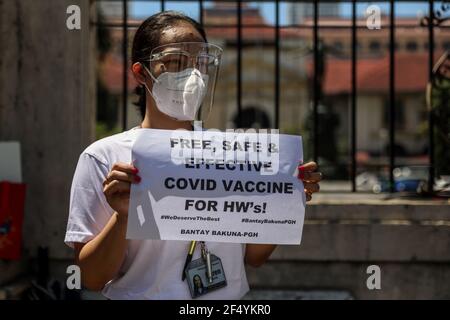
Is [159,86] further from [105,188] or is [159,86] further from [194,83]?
[105,188]

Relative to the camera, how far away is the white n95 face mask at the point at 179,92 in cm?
192

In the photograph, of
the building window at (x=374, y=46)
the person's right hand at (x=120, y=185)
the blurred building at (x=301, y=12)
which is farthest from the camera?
the building window at (x=374, y=46)

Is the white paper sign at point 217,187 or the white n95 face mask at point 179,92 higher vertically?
the white n95 face mask at point 179,92

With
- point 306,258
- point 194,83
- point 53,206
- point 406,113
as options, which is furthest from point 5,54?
point 406,113

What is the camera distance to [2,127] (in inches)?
162

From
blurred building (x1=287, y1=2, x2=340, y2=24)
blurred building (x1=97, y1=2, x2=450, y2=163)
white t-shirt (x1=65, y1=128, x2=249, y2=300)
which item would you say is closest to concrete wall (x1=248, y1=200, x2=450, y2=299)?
blurred building (x1=287, y1=2, x2=340, y2=24)

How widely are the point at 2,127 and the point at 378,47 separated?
54448 mm

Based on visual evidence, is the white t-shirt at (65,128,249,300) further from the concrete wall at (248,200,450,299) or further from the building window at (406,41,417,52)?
the building window at (406,41,417,52)

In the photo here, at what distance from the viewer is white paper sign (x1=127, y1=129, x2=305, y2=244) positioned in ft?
5.78

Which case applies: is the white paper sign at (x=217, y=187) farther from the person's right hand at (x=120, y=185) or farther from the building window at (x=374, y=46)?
the building window at (x=374, y=46)

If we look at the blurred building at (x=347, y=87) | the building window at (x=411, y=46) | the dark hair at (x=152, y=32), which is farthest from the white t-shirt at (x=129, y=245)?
the building window at (x=411, y=46)

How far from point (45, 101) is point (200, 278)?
254 centimetres

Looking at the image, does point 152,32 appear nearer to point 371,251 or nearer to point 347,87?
point 371,251

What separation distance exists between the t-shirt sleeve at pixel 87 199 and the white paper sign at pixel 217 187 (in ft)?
0.50
